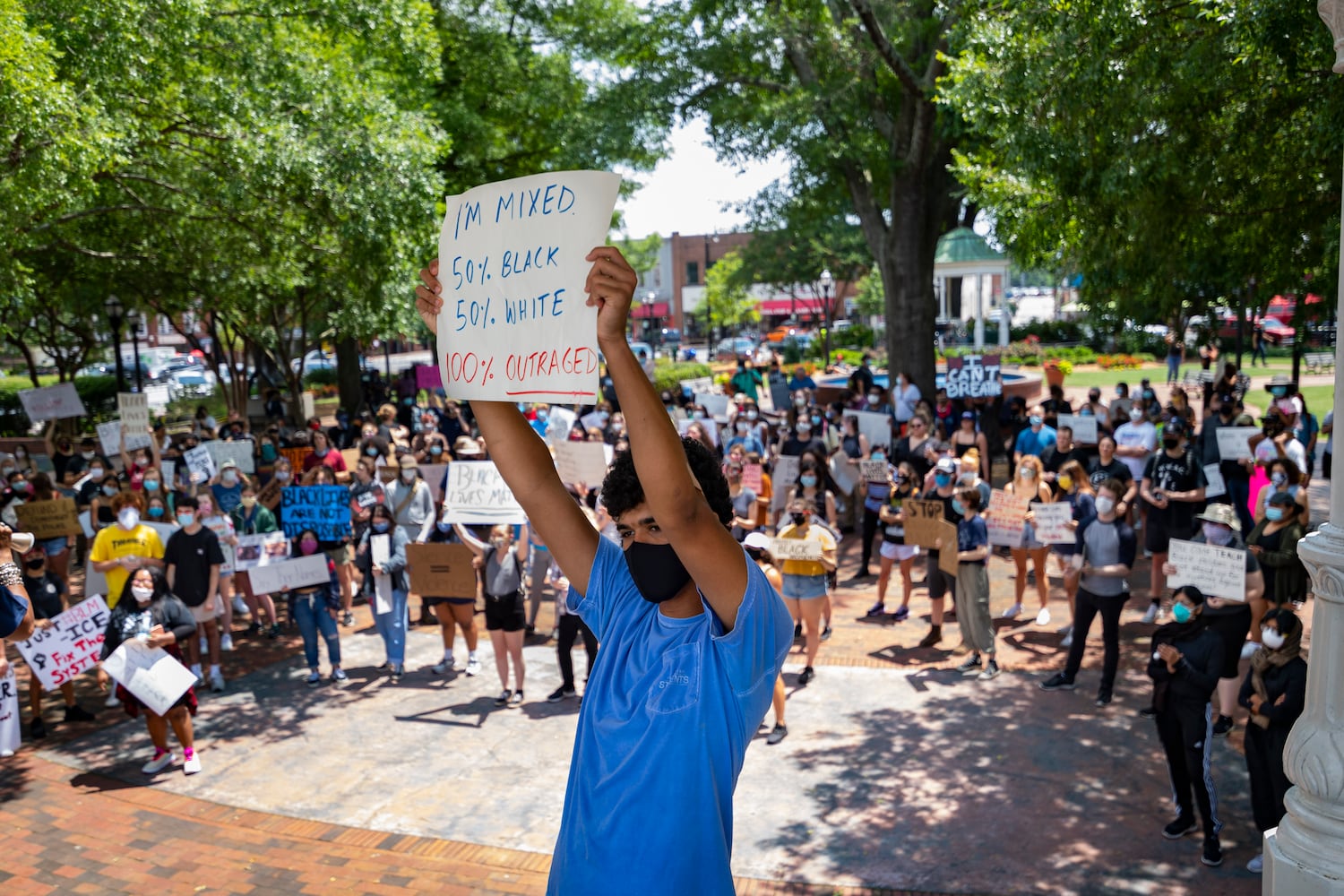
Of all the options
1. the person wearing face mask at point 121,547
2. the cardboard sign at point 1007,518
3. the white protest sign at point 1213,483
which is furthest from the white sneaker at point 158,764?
the white protest sign at point 1213,483

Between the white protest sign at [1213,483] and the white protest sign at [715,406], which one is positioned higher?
the white protest sign at [715,406]

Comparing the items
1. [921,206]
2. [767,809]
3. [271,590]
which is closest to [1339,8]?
[767,809]

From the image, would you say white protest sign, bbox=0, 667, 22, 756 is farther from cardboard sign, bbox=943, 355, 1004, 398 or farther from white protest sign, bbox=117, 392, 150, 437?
cardboard sign, bbox=943, 355, 1004, 398

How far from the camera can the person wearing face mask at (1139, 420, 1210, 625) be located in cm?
1141

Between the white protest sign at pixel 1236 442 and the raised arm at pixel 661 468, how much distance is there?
1231cm

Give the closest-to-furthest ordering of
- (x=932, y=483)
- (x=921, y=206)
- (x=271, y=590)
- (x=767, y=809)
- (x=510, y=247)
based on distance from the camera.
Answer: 1. (x=510, y=247)
2. (x=767, y=809)
3. (x=271, y=590)
4. (x=932, y=483)
5. (x=921, y=206)

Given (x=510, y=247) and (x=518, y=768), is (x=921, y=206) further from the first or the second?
(x=510, y=247)

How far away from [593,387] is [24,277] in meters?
10.3

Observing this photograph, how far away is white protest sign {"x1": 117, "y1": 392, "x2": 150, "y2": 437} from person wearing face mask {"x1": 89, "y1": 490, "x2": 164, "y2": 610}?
6.40m

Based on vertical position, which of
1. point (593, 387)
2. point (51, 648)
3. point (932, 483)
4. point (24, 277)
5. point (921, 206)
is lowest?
point (51, 648)

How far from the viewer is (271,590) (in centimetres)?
1026

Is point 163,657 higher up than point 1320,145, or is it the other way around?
point 1320,145

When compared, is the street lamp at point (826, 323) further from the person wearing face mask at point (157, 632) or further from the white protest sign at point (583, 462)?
the person wearing face mask at point (157, 632)

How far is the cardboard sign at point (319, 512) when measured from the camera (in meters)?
11.2
